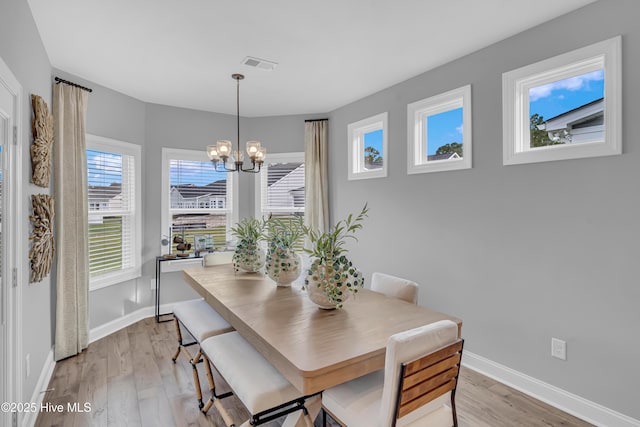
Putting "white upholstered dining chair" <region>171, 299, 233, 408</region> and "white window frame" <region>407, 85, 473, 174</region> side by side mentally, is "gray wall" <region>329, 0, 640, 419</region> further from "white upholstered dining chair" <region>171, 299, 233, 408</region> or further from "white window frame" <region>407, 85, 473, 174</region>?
"white upholstered dining chair" <region>171, 299, 233, 408</region>

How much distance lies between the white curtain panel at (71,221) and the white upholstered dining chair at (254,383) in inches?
76.2

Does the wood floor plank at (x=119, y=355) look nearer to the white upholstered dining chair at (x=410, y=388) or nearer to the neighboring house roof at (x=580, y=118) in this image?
the white upholstered dining chair at (x=410, y=388)

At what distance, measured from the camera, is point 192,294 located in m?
4.62

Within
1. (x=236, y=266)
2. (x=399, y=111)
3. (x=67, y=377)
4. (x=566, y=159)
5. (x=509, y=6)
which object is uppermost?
(x=509, y=6)

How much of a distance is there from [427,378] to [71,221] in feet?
10.9

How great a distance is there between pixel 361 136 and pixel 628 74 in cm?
265

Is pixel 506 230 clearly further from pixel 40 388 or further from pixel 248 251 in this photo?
pixel 40 388

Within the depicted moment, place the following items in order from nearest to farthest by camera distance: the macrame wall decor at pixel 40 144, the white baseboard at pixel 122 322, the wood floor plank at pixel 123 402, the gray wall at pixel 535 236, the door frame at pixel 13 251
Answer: the door frame at pixel 13 251, the gray wall at pixel 535 236, the wood floor plank at pixel 123 402, the macrame wall decor at pixel 40 144, the white baseboard at pixel 122 322

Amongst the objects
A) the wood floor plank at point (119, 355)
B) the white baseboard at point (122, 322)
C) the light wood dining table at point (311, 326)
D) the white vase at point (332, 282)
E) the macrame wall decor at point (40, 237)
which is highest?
the macrame wall decor at point (40, 237)

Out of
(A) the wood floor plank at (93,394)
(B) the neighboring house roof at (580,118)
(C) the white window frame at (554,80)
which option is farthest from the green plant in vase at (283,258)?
(B) the neighboring house roof at (580,118)

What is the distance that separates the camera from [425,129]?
3.44 metres

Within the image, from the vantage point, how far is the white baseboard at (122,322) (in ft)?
11.7

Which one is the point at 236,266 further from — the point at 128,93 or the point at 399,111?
the point at 128,93

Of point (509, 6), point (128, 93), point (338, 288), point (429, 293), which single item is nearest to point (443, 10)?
point (509, 6)
